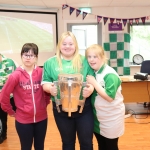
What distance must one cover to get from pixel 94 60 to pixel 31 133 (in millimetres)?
755

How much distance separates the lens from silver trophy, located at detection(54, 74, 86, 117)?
48.1 inches

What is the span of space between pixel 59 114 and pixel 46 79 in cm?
27

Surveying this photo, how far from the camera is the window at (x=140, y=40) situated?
5.26m

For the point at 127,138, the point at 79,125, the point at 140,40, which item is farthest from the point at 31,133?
the point at 140,40

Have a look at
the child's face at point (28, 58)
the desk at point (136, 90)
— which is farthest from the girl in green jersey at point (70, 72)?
the desk at point (136, 90)

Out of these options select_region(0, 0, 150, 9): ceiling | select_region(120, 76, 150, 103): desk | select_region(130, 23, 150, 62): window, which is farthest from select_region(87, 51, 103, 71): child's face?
select_region(130, 23, 150, 62): window

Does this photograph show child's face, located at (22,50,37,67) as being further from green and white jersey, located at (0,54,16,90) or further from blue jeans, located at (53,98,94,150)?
green and white jersey, located at (0,54,16,90)

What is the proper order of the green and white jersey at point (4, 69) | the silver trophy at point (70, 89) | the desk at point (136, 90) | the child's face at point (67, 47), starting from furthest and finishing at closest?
1. the desk at point (136, 90)
2. the green and white jersey at point (4, 69)
3. the child's face at point (67, 47)
4. the silver trophy at point (70, 89)

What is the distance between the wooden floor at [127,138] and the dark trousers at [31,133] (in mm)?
840

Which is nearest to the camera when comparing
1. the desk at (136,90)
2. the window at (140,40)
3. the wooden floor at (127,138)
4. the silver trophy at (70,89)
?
the silver trophy at (70,89)

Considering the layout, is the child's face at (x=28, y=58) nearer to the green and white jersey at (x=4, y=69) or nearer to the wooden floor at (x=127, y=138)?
the green and white jersey at (x=4, y=69)

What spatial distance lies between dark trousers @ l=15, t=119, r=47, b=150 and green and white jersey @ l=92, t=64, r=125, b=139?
447 millimetres

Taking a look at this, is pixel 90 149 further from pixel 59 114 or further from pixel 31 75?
pixel 31 75

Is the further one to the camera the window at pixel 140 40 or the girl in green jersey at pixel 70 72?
the window at pixel 140 40
